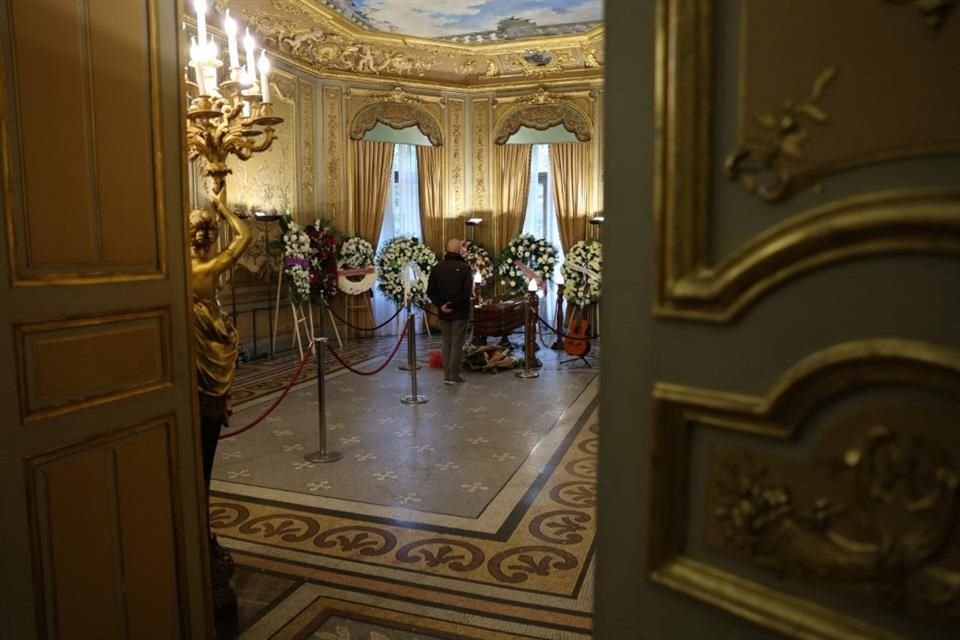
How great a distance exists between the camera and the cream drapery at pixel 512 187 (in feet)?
40.1

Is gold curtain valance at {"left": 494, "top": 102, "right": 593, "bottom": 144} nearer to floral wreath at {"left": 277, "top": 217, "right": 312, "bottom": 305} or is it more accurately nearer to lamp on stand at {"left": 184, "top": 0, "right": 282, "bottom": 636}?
floral wreath at {"left": 277, "top": 217, "right": 312, "bottom": 305}

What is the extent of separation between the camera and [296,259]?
892 cm

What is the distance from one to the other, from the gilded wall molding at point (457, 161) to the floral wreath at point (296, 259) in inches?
144

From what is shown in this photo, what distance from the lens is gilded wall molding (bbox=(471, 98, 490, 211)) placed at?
40.3 ft

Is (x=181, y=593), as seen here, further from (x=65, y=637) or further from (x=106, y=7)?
(x=106, y=7)

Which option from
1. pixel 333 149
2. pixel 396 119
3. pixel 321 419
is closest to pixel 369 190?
pixel 333 149

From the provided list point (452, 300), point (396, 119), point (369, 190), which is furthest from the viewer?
point (396, 119)

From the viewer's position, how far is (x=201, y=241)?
251cm

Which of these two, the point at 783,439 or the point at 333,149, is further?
the point at 333,149

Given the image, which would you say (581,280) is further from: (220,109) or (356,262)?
(220,109)

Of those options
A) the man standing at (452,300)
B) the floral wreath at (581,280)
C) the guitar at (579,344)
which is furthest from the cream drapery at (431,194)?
the man standing at (452,300)

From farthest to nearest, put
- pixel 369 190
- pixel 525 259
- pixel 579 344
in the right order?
pixel 369 190 < pixel 525 259 < pixel 579 344

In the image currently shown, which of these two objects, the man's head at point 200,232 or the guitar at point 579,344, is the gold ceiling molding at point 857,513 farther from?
the guitar at point 579,344

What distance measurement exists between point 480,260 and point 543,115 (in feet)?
9.83
